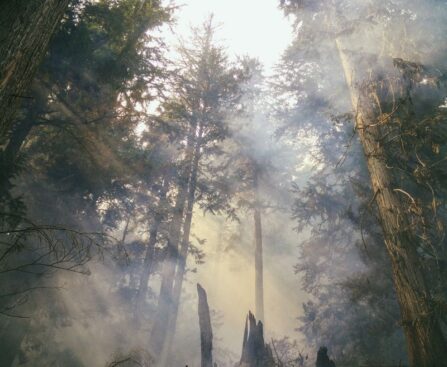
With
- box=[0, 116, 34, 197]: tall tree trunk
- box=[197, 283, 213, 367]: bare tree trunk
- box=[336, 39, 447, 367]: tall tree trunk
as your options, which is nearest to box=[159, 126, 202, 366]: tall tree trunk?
box=[197, 283, 213, 367]: bare tree trunk

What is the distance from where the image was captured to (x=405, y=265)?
496 centimetres

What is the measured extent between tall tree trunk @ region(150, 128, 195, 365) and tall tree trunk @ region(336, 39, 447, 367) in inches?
454

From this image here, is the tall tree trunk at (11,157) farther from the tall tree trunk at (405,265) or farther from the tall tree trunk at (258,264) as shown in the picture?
the tall tree trunk at (258,264)

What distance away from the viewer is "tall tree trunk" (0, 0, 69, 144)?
9.15 ft

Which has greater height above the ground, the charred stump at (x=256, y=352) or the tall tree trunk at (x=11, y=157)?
the tall tree trunk at (x=11, y=157)

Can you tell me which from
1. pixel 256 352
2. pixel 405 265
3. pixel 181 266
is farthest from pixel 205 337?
pixel 181 266

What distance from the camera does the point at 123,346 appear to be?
53.8 ft

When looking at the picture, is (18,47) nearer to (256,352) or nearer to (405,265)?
(405,265)

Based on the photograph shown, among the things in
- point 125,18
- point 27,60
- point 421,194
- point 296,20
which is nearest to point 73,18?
point 125,18

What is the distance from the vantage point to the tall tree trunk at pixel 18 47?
110 inches

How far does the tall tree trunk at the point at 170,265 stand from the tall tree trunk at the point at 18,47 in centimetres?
1333

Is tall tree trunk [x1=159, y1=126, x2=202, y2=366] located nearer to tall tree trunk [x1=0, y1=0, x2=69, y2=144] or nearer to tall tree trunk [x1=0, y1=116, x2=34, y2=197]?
tall tree trunk [x1=0, y1=116, x2=34, y2=197]

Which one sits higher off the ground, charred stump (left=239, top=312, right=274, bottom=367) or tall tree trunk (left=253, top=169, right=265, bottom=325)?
tall tree trunk (left=253, top=169, right=265, bottom=325)

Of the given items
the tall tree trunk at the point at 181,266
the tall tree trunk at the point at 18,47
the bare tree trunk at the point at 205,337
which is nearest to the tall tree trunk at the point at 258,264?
the tall tree trunk at the point at 181,266
